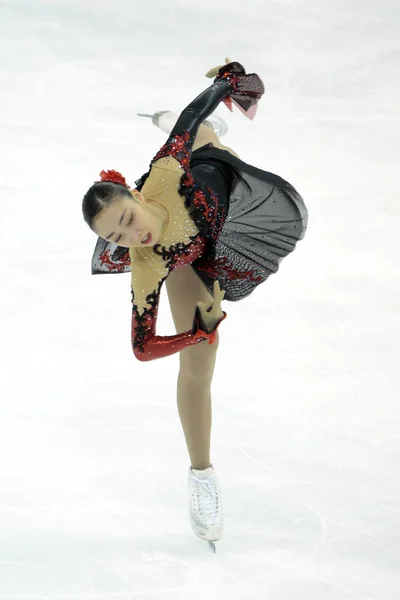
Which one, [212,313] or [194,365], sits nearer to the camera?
[212,313]

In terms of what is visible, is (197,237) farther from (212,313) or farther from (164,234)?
(212,313)

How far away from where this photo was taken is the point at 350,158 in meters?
4.90

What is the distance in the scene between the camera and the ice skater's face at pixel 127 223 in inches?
92.9

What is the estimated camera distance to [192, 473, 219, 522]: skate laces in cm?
292

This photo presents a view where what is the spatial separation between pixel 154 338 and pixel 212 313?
17 centimetres

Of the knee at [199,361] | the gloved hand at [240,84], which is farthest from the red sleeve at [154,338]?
the gloved hand at [240,84]

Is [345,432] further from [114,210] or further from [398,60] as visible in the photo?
[398,60]

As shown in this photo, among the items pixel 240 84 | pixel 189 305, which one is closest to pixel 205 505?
pixel 189 305

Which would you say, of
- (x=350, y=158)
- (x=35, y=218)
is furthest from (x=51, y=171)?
(x=350, y=158)

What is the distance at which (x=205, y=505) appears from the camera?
2.93 meters

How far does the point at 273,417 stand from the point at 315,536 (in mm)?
570

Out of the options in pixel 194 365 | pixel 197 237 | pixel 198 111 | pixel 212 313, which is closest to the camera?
pixel 212 313

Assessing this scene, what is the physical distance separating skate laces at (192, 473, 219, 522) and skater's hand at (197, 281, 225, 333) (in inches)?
27.6

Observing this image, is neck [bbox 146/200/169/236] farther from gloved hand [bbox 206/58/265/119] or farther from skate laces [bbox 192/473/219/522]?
skate laces [bbox 192/473/219/522]
